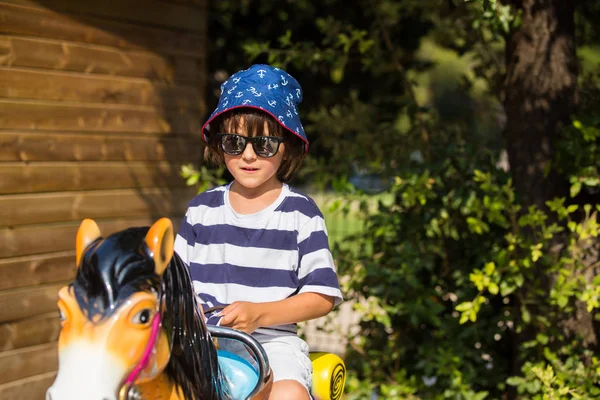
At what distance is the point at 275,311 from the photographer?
2217mm

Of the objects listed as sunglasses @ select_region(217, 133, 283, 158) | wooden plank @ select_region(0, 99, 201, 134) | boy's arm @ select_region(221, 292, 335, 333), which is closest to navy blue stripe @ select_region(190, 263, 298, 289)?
boy's arm @ select_region(221, 292, 335, 333)

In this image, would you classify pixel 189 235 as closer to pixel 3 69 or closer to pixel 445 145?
pixel 3 69

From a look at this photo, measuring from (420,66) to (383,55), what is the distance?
102 inches

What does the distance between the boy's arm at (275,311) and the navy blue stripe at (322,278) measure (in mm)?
40

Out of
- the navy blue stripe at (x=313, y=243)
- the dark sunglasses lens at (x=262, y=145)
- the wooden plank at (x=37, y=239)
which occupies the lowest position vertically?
the wooden plank at (x=37, y=239)

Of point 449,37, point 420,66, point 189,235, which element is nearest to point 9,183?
point 189,235

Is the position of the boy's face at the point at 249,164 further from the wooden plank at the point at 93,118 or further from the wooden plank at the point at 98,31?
the wooden plank at the point at 98,31

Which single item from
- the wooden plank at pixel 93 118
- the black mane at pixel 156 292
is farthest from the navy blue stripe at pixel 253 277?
the wooden plank at pixel 93 118

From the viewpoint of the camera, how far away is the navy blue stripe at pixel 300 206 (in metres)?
2.54

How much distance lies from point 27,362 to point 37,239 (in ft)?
2.30

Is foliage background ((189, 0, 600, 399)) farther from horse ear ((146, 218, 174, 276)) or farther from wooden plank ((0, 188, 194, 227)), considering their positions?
horse ear ((146, 218, 174, 276))

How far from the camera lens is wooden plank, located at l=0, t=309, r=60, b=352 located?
13.1ft

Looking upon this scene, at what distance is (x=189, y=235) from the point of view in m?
2.63

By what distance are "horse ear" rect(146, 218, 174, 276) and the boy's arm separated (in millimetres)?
496
